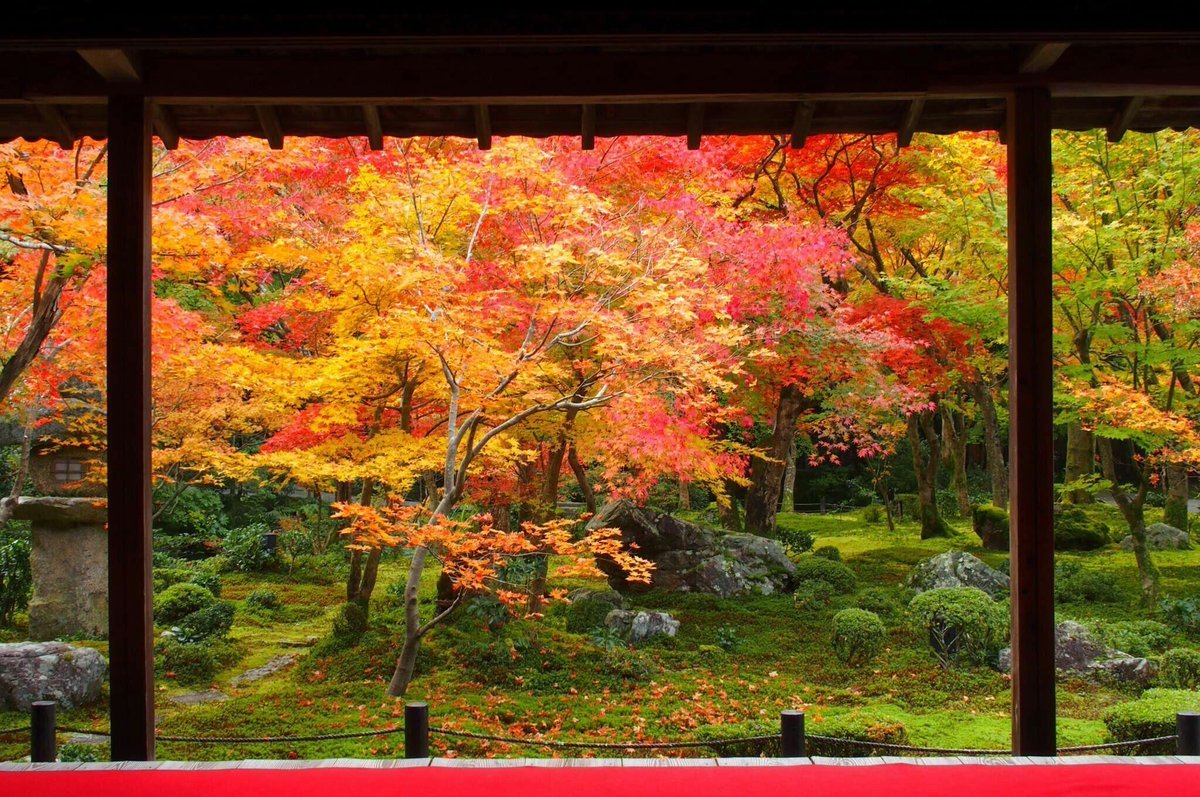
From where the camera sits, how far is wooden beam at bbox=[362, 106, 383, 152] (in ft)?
10.3

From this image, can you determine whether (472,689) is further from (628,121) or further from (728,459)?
(628,121)

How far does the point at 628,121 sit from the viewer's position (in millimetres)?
3240

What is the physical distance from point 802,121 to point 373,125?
1.52 meters

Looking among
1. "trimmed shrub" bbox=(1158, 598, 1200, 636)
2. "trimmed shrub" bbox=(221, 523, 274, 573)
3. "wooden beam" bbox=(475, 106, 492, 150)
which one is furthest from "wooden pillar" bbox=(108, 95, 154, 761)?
"trimmed shrub" bbox=(221, 523, 274, 573)

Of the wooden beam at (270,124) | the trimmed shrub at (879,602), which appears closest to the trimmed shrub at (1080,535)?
the trimmed shrub at (879,602)

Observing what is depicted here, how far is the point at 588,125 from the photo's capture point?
10.4ft

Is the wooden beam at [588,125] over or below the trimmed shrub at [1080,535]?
over

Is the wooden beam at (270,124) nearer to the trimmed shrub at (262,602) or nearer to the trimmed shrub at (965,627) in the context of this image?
the trimmed shrub at (965,627)

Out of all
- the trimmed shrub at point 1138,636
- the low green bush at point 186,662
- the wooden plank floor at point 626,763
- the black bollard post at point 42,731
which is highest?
the wooden plank floor at point 626,763

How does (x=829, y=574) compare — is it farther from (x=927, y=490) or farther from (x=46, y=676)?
(x=46, y=676)

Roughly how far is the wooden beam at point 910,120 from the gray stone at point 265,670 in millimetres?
7336

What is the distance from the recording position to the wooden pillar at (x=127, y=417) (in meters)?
2.81

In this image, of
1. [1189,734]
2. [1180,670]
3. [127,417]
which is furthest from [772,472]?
[127,417]

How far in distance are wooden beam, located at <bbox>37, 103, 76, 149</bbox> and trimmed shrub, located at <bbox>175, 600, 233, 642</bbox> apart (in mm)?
6666
